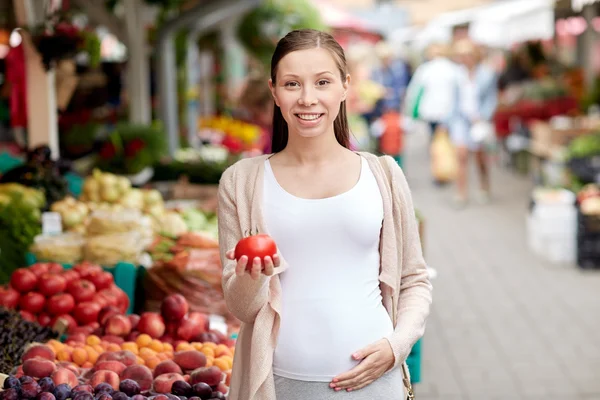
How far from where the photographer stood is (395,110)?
1736 cm

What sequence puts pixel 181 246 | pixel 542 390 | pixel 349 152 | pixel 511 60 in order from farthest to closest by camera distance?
pixel 511 60 < pixel 542 390 < pixel 181 246 < pixel 349 152

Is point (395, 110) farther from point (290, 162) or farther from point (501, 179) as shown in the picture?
point (290, 162)

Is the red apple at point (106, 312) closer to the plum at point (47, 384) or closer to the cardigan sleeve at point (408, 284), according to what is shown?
the plum at point (47, 384)

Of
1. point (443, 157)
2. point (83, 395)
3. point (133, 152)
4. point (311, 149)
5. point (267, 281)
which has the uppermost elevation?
point (311, 149)

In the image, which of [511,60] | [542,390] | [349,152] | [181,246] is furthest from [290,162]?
[511,60]

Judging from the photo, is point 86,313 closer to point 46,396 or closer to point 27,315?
point 27,315

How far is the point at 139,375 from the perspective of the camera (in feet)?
11.3

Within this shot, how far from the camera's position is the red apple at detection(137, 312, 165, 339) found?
4.07 meters

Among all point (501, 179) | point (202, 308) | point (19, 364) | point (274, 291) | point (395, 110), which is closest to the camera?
point (274, 291)

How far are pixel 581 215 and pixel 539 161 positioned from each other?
6015 millimetres

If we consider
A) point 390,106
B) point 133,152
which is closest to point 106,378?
point 133,152

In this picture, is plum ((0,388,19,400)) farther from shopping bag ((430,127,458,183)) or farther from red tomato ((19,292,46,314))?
shopping bag ((430,127,458,183))

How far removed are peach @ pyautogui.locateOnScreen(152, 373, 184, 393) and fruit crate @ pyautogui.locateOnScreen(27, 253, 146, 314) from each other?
4.85 feet

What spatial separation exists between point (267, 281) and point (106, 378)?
1280 millimetres
